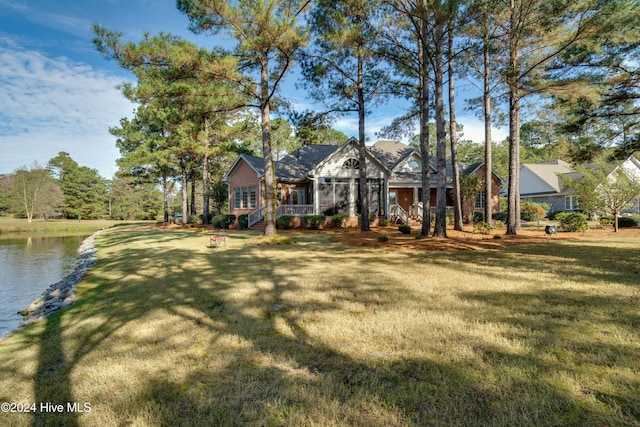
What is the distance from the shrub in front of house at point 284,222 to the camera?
19172 millimetres

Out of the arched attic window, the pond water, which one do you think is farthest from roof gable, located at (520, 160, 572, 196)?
the pond water

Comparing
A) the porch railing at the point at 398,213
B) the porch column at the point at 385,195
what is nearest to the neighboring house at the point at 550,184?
the porch railing at the point at 398,213

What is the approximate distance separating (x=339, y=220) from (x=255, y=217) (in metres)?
6.10

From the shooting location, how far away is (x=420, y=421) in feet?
6.73

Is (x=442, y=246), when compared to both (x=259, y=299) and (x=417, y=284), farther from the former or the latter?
(x=259, y=299)

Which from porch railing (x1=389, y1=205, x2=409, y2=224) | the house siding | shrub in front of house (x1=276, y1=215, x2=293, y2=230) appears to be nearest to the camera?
shrub in front of house (x1=276, y1=215, x2=293, y2=230)

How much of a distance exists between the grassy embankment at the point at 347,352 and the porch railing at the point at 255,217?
584 inches

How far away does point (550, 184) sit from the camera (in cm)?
3225

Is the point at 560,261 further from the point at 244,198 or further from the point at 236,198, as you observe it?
the point at 236,198

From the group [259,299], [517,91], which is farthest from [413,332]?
[517,91]

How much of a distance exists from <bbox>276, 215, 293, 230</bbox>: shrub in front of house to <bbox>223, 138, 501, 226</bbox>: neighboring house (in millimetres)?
1043

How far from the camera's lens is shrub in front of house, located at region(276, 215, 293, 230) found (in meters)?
19.2

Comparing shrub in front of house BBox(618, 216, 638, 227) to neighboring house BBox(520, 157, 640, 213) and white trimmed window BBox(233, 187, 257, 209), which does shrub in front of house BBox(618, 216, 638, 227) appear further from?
white trimmed window BBox(233, 187, 257, 209)

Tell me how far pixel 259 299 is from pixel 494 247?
339 inches
